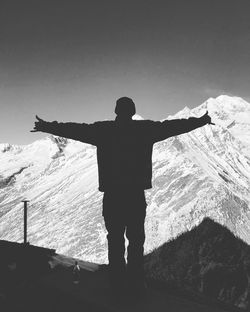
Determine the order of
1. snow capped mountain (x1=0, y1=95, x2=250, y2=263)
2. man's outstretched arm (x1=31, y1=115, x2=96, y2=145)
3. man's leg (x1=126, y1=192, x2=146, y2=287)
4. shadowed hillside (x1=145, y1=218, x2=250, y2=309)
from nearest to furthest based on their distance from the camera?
man's outstretched arm (x1=31, y1=115, x2=96, y2=145), man's leg (x1=126, y1=192, x2=146, y2=287), shadowed hillside (x1=145, y1=218, x2=250, y2=309), snow capped mountain (x1=0, y1=95, x2=250, y2=263)

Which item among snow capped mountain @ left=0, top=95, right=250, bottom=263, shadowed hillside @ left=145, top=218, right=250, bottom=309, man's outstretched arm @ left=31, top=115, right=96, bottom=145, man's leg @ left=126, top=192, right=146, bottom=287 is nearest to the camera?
man's outstretched arm @ left=31, top=115, right=96, bottom=145

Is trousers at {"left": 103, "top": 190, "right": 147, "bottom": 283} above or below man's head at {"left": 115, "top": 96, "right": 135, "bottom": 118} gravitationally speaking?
→ below

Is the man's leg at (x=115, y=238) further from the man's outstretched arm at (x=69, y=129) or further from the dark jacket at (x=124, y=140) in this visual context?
the man's outstretched arm at (x=69, y=129)

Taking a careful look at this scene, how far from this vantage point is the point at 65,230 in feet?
98.8

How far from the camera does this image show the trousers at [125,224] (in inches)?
143

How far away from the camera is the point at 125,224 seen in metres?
3.73

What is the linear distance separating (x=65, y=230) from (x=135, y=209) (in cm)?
2760

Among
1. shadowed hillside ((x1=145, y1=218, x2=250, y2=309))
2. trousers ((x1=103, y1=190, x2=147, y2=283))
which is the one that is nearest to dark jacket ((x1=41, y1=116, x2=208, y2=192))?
trousers ((x1=103, y1=190, x2=147, y2=283))

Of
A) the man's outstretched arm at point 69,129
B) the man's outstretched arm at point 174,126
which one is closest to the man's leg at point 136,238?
the man's outstretched arm at point 174,126

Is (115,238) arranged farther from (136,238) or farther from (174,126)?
(174,126)

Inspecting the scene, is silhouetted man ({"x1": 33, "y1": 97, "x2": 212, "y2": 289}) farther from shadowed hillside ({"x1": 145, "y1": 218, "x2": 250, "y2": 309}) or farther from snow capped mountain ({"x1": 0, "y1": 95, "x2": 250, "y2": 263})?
snow capped mountain ({"x1": 0, "y1": 95, "x2": 250, "y2": 263})

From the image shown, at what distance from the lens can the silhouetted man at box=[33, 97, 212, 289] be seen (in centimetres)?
359

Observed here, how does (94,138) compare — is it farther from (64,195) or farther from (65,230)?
(64,195)

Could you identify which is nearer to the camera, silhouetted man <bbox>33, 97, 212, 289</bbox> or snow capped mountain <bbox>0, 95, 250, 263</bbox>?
silhouetted man <bbox>33, 97, 212, 289</bbox>
